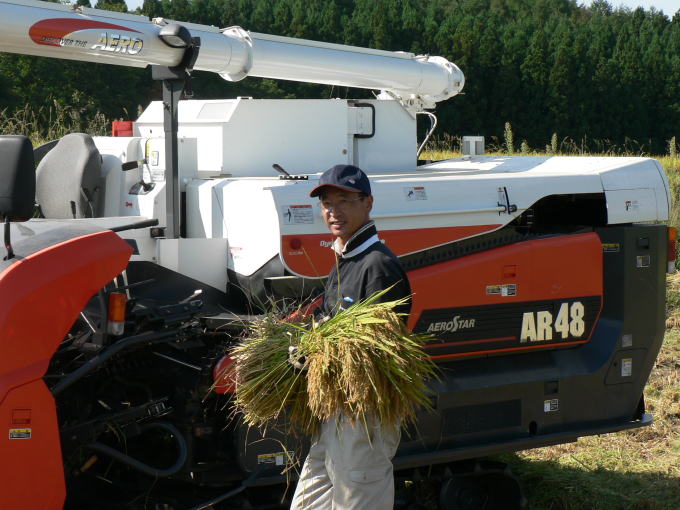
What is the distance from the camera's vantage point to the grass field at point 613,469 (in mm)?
5547

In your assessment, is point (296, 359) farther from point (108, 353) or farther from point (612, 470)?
point (612, 470)

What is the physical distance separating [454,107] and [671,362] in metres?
30.8

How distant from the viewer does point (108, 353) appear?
374 cm

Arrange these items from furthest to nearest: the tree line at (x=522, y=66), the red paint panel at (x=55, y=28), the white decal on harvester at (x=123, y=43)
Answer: the tree line at (x=522, y=66)
the white decal on harvester at (x=123, y=43)
the red paint panel at (x=55, y=28)

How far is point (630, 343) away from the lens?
5.26 m

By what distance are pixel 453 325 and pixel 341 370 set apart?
5.02 ft

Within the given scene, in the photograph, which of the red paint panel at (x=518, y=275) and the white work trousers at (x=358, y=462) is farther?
the red paint panel at (x=518, y=275)

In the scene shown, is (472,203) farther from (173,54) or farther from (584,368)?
(173,54)

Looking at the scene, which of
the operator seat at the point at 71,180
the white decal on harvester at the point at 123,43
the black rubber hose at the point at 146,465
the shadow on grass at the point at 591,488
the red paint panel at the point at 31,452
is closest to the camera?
the red paint panel at the point at 31,452

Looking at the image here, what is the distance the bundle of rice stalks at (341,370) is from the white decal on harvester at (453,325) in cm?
108

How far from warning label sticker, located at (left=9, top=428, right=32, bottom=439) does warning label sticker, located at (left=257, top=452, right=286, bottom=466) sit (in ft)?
3.74

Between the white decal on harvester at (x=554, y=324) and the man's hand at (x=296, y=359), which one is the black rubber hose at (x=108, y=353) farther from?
the white decal on harvester at (x=554, y=324)

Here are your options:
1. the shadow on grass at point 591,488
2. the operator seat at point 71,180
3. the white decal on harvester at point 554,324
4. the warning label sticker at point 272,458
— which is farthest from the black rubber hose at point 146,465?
the shadow on grass at point 591,488

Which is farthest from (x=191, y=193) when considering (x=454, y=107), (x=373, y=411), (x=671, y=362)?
(x=454, y=107)
